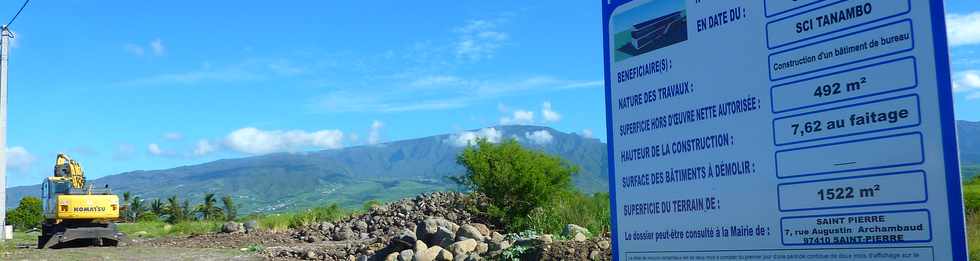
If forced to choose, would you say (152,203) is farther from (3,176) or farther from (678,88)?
(678,88)

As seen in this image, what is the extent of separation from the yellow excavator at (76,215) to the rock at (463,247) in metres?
16.9

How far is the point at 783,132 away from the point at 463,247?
34.0ft

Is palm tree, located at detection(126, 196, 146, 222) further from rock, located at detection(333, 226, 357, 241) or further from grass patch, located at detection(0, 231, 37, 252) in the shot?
rock, located at detection(333, 226, 357, 241)

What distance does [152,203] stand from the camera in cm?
10244

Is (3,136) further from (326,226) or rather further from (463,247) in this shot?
(463,247)

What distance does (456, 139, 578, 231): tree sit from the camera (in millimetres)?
23719

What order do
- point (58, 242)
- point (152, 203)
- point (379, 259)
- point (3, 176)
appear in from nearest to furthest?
1. point (379, 259)
2. point (58, 242)
3. point (3, 176)
4. point (152, 203)

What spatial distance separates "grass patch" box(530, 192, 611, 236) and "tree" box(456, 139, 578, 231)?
2727mm

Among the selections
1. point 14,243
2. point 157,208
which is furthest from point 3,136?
point 157,208

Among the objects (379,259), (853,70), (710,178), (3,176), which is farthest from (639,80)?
(3,176)

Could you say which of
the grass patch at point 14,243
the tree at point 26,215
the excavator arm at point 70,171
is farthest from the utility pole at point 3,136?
the tree at point 26,215

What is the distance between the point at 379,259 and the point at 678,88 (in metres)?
12.3

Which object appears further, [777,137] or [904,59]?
[777,137]

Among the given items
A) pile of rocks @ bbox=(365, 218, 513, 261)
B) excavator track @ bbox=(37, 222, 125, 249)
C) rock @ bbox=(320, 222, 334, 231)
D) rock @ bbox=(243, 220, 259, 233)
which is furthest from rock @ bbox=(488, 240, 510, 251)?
rock @ bbox=(243, 220, 259, 233)
